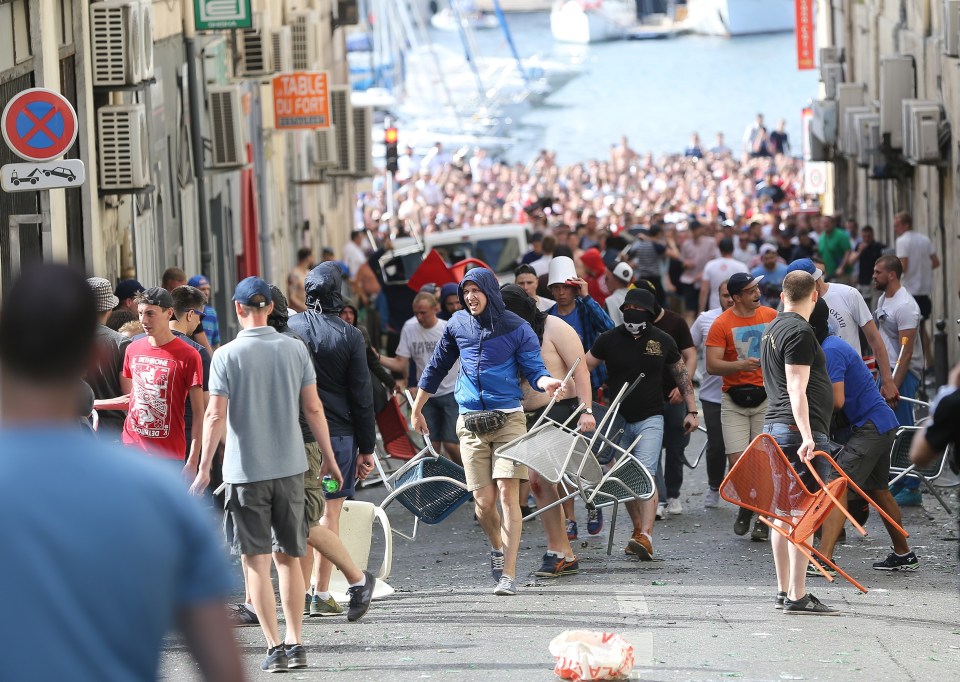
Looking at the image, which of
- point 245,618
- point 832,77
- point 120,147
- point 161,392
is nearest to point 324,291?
point 161,392

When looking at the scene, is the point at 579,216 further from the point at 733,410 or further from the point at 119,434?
Answer: the point at 119,434

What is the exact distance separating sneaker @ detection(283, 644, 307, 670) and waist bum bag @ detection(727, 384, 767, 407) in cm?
470

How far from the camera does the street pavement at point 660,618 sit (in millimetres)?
7434

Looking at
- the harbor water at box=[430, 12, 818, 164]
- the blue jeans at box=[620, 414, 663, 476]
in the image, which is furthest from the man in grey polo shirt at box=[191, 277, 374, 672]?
the harbor water at box=[430, 12, 818, 164]

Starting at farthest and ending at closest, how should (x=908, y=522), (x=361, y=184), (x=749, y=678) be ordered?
(x=361, y=184) → (x=908, y=522) → (x=749, y=678)

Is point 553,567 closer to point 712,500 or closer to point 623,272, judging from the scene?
point 712,500

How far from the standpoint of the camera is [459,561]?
10.5 meters

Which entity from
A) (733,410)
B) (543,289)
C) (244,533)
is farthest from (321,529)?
(543,289)

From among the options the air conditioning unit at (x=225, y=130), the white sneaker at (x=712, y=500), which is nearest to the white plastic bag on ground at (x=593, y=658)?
the white sneaker at (x=712, y=500)

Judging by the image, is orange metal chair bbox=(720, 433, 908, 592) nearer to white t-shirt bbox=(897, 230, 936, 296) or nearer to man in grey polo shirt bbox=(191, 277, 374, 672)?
man in grey polo shirt bbox=(191, 277, 374, 672)

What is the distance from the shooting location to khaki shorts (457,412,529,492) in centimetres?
924

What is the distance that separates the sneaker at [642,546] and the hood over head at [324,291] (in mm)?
2651

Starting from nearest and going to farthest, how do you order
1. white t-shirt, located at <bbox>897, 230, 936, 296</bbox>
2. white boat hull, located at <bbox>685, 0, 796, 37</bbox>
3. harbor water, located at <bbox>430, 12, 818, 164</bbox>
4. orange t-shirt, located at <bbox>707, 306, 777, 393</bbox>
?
1. orange t-shirt, located at <bbox>707, 306, 777, 393</bbox>
2. white t-shirt, located at <bbox>897, 230, 936, 296</bbox>
3. harbor water, located at <bbox>430, 12, 818, 164</bbox>
4. white boat hull, located at <bbox>685, 0, 796, 37</bbox>

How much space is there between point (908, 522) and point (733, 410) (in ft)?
4.40
